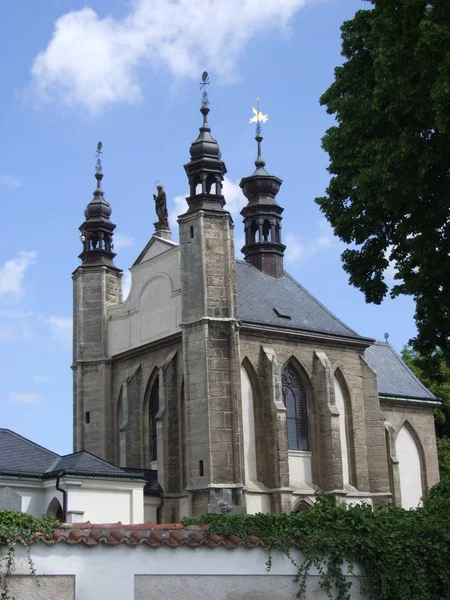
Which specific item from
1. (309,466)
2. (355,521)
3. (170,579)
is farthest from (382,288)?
(309,466)

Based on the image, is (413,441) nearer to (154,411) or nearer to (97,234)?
(154,411)

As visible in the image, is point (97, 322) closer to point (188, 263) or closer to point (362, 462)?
point (188, 263)

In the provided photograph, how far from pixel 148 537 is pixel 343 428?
77.5 feet

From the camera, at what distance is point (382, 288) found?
21234 millimetres

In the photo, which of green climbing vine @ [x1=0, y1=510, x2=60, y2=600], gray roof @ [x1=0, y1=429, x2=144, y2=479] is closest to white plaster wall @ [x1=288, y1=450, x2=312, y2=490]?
gray roof @ [x1=0, y1=429, x2=144, y2=479]

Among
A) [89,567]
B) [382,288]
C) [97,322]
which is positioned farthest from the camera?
[97,322]

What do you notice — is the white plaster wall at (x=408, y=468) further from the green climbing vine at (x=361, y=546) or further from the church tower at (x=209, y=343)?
the green climbing vine at (x=361, y=546)

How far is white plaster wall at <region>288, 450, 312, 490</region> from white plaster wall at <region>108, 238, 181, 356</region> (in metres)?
6.01

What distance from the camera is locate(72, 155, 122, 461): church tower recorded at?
3769 centimetres

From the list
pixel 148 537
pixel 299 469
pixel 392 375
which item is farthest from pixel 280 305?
pixel 148 537

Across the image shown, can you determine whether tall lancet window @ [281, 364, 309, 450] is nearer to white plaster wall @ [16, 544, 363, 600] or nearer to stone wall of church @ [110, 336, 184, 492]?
stone wall of church @ [110, 336, 184, 492]

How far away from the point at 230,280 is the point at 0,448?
30.5 ft

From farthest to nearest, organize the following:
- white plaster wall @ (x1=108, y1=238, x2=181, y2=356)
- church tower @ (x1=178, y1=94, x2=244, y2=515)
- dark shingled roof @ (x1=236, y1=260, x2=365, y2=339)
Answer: dark shingled roof @ (x1=236, y1=260, x2=365, y2=339) → white plaster wall @ (x1=108, y1=238, x2=181, y2=356) → church tower @ (x1=178, y1=94, x2=244, y2=515)

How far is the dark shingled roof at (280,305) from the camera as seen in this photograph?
35.8 m
